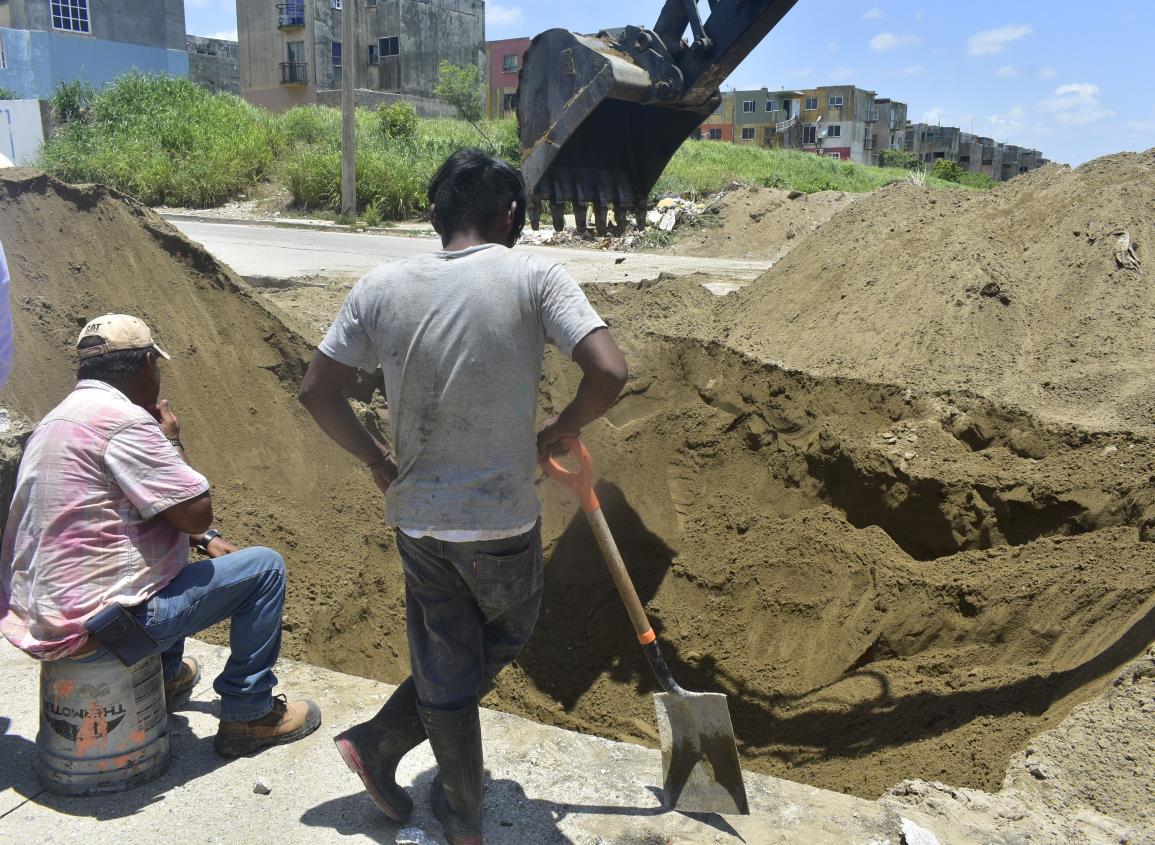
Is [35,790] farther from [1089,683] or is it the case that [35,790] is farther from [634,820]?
[1089,683]

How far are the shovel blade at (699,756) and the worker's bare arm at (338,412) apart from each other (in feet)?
3.76

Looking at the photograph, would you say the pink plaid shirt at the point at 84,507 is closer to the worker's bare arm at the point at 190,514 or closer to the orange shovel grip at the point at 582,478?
the worker's bare arm at the point at 190,514

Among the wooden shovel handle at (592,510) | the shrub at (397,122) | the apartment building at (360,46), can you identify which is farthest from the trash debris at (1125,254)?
the apartment building at (360,46)

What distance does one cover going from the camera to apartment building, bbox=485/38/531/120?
5828 centimetres

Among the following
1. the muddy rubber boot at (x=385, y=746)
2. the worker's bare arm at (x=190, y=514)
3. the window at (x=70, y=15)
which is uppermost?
the window at (x=70, y=15)

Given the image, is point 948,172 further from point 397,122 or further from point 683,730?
point 683,730

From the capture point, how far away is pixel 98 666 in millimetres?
2578

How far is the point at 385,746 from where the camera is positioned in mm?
2547

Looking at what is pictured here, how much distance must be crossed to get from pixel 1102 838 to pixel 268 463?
14.9ft

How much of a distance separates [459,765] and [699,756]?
85 cm

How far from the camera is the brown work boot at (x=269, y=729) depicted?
9.52ft

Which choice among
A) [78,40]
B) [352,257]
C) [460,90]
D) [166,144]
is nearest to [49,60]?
[78,40]

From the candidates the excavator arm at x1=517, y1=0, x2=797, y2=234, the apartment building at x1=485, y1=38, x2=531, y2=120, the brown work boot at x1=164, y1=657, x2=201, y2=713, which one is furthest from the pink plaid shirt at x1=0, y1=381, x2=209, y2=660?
the apartment building at x1=485, y1=38, x2=531, y2=120

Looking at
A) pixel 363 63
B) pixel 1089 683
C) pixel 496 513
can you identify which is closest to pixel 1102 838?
pixel 1089 683
